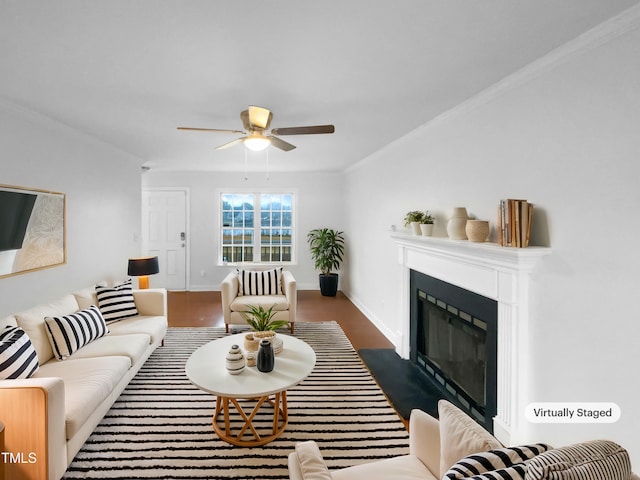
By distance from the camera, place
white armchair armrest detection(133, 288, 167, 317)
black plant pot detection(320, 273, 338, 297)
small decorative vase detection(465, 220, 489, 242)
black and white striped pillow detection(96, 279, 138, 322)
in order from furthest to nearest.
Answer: black plant pot detection(320, 273, 338, 297), white armchair armrest detection(133, 288, 167, 317), black and white striped pillow detection(96, 279, 138, 322), small decorative vase detection(465, 220, 489, 242)

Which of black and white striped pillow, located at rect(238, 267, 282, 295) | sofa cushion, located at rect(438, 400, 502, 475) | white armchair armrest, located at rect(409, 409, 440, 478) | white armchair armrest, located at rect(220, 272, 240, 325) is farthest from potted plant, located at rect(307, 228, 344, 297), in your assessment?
sofa cushion, located at rect(438, 400, 502, 475)

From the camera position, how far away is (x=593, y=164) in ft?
5.27

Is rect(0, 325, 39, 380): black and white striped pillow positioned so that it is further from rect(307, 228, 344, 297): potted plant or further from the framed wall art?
rect(307, 228, 344, 297): potted plant

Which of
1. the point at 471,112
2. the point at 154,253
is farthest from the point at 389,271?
the point at 154,253

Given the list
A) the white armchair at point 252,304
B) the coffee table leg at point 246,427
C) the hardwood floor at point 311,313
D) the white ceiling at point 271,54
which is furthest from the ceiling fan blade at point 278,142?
the hardwood floor at point 311,313

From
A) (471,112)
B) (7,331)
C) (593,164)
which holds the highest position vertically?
(471,112)

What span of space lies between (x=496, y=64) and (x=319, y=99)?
3.92 feet

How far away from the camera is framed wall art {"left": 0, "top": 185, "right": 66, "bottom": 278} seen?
103 inches

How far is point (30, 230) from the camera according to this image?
2.87m

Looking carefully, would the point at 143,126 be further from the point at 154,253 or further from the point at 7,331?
the point at 154,253

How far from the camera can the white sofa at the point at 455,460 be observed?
90 cm

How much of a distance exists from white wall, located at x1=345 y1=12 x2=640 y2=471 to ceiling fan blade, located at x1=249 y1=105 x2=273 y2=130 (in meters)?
1.53

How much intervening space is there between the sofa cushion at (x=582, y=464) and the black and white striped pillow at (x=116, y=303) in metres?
3.76

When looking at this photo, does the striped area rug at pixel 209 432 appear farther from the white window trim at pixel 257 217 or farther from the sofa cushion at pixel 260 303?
the white window trim at pixel 257 217
